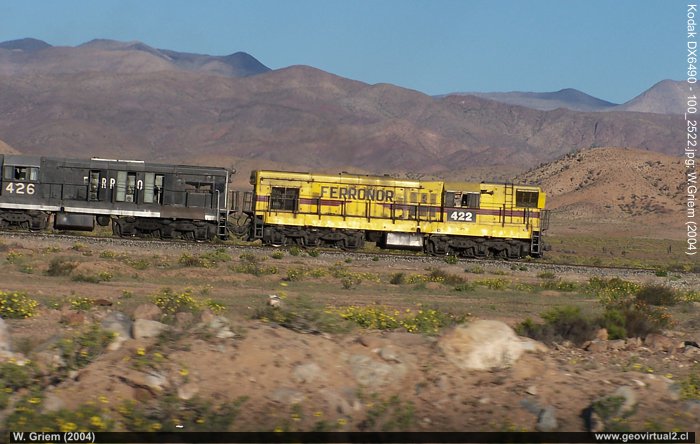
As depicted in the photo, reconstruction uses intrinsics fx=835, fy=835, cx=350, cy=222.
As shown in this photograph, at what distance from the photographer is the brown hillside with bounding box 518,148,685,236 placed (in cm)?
10419

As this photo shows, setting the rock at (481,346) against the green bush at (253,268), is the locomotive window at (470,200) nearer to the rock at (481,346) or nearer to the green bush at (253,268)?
the green bush at (253,268)

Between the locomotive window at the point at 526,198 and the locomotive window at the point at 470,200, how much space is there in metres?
1.98

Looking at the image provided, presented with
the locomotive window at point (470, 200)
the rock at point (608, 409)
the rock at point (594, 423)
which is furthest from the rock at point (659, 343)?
the locomotive window at point (470, 200)

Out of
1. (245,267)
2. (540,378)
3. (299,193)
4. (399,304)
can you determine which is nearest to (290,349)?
(540,378)

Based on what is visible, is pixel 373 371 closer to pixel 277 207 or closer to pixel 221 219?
pixel 277 207

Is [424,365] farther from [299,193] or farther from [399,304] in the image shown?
[299,193]

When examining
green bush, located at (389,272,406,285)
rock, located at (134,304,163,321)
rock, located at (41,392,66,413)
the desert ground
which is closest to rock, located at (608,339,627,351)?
the desert ground

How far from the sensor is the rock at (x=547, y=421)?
9.89 meters

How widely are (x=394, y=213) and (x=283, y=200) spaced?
5.43m

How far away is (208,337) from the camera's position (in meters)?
11.5

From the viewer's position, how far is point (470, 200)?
40281 millimetres

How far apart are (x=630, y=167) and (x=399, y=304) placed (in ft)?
354

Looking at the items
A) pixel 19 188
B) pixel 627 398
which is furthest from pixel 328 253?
pixel 627 398

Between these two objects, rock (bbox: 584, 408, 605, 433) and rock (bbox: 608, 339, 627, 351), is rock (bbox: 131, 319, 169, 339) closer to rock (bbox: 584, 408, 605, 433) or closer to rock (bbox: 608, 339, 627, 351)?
rock (bbox: 584, 408, 605, 433)
